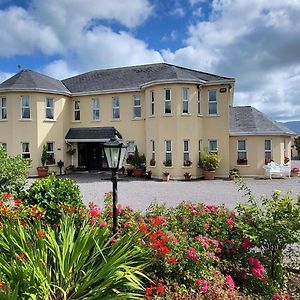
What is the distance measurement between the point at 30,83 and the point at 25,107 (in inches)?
79.7

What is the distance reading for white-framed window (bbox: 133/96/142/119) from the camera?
23.8 m

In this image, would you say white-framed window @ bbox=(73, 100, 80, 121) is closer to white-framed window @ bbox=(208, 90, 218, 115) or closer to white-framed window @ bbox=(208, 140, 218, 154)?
white-framed window @ bbox=(208, 90, 218, 115)

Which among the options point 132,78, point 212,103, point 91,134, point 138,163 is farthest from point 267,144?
point 91,134

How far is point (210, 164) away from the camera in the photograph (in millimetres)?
21000

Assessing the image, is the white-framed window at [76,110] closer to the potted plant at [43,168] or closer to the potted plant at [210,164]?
the potted plant at [43,168]

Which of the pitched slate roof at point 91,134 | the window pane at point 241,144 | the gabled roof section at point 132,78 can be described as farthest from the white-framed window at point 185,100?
the pitched slate roof at point 91,134

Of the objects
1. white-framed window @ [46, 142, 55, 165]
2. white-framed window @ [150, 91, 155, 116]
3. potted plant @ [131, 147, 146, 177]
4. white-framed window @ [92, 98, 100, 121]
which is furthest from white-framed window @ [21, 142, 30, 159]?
white-framed window @ [150, 91, 155, 116]

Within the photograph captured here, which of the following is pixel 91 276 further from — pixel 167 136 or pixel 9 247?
pixel 167 136

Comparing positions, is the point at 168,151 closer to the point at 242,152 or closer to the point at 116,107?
the point at 242,152

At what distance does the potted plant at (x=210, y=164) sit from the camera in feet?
68.7

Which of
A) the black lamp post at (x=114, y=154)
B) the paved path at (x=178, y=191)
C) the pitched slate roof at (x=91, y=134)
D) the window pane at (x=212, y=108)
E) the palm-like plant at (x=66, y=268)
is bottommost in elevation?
the paved path at (x=178, y=191)

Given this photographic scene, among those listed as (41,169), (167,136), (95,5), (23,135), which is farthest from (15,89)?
(95,5)

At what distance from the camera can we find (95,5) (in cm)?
809

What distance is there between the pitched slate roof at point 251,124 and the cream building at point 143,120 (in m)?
0.07
